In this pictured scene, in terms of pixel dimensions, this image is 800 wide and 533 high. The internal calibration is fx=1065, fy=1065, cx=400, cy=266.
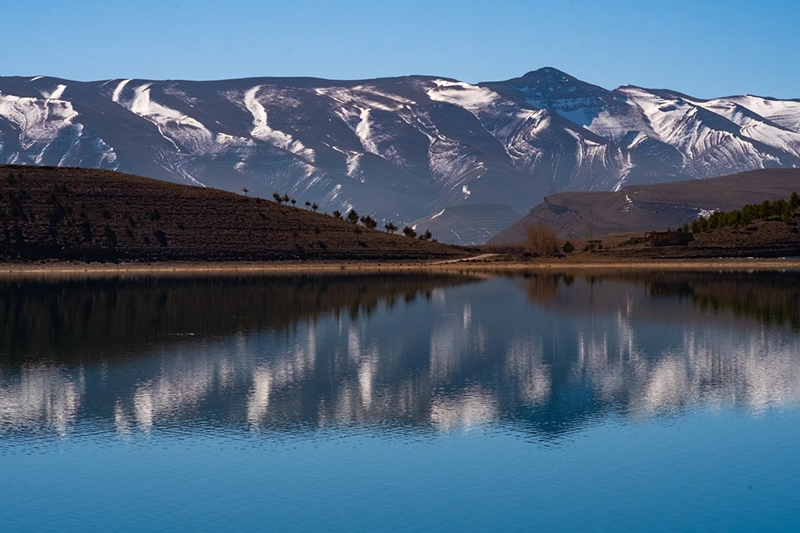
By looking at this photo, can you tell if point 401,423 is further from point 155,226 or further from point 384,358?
point 155,226

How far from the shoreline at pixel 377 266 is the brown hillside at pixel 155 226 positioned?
2515 millimetres

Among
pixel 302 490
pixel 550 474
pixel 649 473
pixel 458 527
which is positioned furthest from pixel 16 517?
pixel 649 473

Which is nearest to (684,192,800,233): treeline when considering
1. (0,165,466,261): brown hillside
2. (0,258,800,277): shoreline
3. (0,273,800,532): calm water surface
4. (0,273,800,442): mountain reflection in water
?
(0,258,800,277): shoreline

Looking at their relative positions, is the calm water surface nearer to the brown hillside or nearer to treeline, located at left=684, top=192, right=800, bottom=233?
the brown hillside

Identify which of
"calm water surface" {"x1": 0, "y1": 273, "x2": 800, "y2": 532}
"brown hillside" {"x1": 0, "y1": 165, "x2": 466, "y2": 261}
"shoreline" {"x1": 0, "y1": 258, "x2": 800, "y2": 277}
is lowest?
"calm water surface" {"x1": 0, "y1": 273, "x2": 800, "y2": 532}

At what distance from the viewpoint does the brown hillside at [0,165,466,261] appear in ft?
472

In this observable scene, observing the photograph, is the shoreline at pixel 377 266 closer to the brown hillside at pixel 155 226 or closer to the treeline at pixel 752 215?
the brown hillside at pixel 155 226

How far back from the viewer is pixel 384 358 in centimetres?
5294

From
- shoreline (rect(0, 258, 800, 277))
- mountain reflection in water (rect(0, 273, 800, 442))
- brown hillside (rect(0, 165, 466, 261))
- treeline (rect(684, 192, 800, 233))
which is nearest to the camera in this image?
mountain reflection in water (rect(0, 273, 800, 442))

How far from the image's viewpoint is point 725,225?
169500mm

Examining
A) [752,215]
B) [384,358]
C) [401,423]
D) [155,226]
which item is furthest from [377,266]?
[401,423]

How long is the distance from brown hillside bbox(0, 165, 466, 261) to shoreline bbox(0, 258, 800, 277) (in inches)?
99.0

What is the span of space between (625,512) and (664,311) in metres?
51.3

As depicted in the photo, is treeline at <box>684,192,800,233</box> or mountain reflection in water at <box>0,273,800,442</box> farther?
treeline at <box>684,192,800,233</box>
